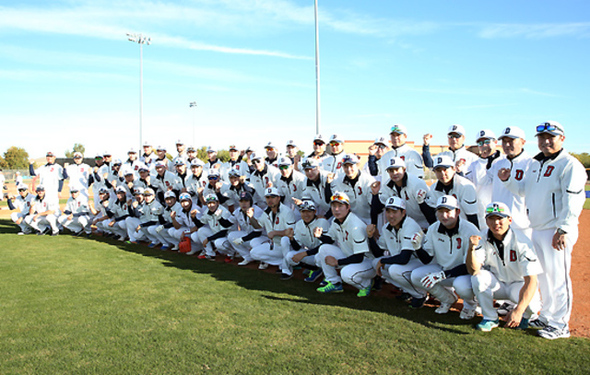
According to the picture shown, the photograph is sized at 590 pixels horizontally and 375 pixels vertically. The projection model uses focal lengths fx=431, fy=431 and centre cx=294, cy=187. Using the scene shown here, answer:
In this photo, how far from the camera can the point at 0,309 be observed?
5.87 metres

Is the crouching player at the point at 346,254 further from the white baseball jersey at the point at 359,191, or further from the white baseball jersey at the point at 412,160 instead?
the white baseball jersey at the point at 412,160

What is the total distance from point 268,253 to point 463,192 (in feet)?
13.0

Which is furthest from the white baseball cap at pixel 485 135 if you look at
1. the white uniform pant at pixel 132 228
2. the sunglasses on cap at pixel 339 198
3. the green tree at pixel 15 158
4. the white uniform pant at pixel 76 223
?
the green tree at pixel 15 158

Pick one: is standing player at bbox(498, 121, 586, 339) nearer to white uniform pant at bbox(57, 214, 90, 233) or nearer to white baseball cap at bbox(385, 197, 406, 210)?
white baseball cap at bbox(385, 197, 406, 210)

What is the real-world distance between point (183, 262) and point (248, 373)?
551 centimetres

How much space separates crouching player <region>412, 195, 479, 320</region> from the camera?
17.2 ft

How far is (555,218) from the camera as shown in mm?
4742

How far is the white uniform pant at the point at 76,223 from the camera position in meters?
13.0

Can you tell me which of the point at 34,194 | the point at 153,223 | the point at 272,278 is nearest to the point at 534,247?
the point at 272,278

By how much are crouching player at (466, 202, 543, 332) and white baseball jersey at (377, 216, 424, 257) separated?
0.98m

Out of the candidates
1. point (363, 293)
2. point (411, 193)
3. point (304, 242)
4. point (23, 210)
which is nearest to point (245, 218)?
point (304, 242)

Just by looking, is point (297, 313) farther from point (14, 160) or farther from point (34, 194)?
point (14, 160)

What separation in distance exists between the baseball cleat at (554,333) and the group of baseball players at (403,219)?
0.05 ft

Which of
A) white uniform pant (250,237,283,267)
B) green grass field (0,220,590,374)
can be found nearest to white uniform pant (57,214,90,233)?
green grass field (0,220,590,374)
